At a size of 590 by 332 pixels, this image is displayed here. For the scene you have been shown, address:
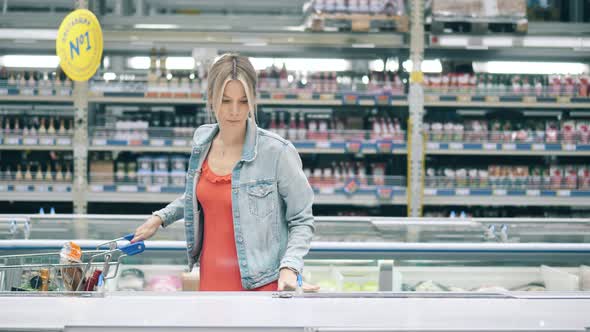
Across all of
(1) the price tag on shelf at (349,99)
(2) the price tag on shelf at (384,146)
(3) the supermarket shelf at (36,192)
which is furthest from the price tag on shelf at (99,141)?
(2) the price tag on shelf at (384,146)

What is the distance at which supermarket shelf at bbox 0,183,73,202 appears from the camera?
5.61 m

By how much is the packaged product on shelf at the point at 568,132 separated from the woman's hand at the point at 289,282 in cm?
456

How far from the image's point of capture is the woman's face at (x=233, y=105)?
1.93 meters

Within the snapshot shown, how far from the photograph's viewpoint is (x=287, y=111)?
243 inches

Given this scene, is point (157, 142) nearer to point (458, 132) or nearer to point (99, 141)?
point (99, 141)

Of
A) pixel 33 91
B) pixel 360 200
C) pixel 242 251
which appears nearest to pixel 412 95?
pixel 360 200

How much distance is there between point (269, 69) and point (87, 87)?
1511 mm

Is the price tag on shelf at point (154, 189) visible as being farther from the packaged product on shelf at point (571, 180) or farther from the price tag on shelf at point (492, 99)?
the packaged product on shelf at point (571, 180)

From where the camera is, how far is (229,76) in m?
1.91

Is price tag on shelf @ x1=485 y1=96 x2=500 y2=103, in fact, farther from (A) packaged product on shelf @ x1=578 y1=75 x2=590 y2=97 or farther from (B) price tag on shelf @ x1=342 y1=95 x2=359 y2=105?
(B) price tag on shelf @ x1=342 y1=95 x2=359 y2=105

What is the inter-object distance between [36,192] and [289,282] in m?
4.42

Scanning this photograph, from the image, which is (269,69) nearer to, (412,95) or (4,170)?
(412,95)

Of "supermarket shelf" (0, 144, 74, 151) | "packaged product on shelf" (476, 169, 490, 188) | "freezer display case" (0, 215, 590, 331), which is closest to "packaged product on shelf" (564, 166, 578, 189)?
"packaged product on shelf" (476, 169, 490, 188)

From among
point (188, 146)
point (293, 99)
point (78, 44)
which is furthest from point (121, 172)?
point (293, 99)
